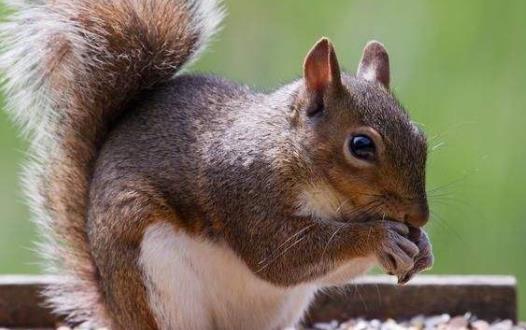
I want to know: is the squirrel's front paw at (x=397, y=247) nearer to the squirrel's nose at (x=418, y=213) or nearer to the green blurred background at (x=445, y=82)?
the squirrel's nose at (x=418, y=213)

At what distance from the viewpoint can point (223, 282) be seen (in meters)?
3.90

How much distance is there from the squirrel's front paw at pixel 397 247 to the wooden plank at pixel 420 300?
86cm

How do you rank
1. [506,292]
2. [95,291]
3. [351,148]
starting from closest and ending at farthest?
[351,148] < [95,291] < [506,292]

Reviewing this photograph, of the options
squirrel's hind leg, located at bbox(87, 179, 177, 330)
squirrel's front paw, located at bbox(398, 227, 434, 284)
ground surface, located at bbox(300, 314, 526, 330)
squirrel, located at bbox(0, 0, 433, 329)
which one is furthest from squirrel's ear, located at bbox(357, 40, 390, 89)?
ground surface, located at bbox(300, 314, 526, 330)

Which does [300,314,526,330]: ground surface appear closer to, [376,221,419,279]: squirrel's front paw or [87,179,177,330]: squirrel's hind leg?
[376,221,419,279]: squirrel's front paw

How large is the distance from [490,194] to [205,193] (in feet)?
7.91

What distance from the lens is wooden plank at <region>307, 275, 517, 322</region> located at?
4.55 m

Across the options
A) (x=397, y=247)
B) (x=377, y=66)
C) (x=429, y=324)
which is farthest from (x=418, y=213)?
(x=429, y=324)

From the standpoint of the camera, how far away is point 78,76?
4.13 metres

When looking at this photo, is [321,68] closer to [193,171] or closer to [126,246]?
[193,171]

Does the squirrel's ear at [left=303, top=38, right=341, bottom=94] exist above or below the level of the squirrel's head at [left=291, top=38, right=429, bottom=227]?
above

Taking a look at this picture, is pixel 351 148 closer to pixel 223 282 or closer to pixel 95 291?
pixel 223 282

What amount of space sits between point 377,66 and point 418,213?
0.62 meters

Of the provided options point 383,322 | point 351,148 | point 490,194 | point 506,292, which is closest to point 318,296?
point 383,322
